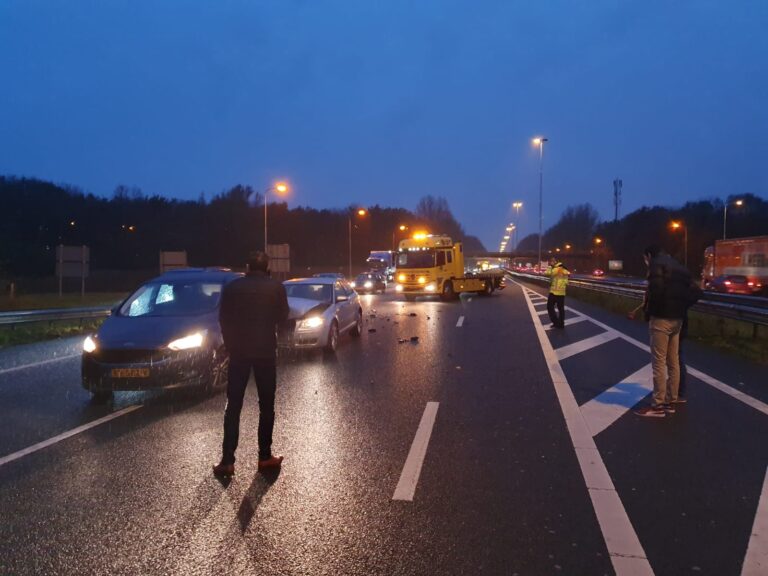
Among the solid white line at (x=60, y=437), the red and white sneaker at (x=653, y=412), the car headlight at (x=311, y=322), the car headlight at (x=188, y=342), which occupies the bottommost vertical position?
the solid white line at (x=60, y=437)

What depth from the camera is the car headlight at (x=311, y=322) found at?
12.7 metres

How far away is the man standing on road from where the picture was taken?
7.33 metres

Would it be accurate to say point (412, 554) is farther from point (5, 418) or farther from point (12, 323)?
point (12, 323)

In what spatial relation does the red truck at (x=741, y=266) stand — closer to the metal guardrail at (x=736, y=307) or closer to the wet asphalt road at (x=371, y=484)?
the metal guardrail at (x=736, y=307)

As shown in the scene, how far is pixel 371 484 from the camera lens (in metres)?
5.35

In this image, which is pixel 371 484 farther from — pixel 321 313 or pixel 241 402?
pixel 321 313

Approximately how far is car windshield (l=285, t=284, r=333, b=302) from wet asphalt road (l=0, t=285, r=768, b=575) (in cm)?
436

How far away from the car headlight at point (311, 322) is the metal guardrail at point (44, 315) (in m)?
6.70

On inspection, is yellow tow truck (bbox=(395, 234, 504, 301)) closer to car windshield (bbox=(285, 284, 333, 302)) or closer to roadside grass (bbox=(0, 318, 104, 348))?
roadside grass (bbox=(0, 318, 104, 348))

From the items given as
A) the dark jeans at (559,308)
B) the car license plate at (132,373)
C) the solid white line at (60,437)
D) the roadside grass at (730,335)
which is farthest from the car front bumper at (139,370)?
the dark jeans at (559,308)

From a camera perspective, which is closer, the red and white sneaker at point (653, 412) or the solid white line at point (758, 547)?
the solid white line at point (758, 547)

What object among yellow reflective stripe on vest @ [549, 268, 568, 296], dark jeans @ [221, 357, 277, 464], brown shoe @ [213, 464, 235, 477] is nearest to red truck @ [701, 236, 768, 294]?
yellow reflective stripe on vest @ [549, 268, 568, 296]

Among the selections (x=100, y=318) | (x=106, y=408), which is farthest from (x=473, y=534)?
(x=100, y=318)

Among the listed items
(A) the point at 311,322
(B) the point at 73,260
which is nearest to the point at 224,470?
(A) the point at 311,322
